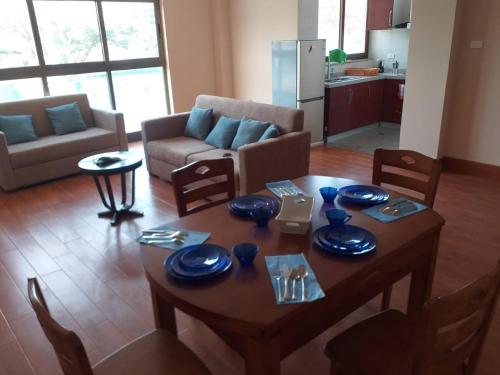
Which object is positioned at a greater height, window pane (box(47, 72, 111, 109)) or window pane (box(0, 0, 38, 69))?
window pane (box(0, 0, 38, 69))

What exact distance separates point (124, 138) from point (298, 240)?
3.83 metres

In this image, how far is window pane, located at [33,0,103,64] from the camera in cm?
512

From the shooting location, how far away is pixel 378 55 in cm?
680

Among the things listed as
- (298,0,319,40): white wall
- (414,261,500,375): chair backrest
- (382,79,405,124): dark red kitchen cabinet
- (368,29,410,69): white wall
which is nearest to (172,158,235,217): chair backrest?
(414,261,500,375): chair backrest

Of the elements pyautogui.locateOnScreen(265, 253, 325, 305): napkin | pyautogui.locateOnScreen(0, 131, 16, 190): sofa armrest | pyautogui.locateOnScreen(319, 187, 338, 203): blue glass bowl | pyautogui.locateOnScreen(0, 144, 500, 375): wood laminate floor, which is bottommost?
pyautogui.locateOnScreen(0, 144, 500, 375): wood laminate floor

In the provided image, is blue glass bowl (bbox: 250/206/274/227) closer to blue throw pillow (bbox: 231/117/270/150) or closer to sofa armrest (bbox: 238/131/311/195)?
sofa armrest (bbox: 238/131/311/195)

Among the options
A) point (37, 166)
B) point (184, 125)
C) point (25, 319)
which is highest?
point (184, 125)

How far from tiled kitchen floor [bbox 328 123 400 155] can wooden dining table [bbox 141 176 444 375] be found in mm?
3690

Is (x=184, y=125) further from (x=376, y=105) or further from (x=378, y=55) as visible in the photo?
(x=378, y=55)

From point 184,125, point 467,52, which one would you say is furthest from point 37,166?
point 467,52

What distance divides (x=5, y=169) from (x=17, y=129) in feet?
1.81

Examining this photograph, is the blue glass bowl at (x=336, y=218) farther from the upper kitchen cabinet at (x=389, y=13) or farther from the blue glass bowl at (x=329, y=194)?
the upper kitchen cabinet at (x=389, y=13)

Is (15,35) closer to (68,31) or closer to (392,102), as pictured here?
(68,31)

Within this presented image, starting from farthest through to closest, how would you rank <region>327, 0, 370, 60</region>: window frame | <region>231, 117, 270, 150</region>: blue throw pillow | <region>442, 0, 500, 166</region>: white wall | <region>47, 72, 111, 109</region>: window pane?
1. <region>327, 0, 370, 60</region>: window frame
2. <region>47, 72, 111, 109</region>: window pane
3. <region>442, 0, 500, 166</region>: white wall
4. <region>231, 117, 270, 150</region>: blue throw pillow
